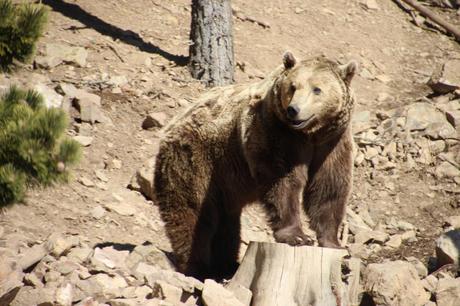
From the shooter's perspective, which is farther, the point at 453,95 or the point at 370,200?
the point at 453,95

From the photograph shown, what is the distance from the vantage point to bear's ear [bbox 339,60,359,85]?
240 inches

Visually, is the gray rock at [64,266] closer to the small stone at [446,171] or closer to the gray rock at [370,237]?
the gray rock at [370,237]

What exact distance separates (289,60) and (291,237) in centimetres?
144

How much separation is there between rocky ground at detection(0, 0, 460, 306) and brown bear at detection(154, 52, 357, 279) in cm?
49

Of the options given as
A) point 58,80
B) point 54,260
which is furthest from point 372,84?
point 54,260

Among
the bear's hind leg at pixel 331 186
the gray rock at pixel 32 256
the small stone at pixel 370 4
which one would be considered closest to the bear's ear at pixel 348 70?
the bear's hind leg at pixel 331 186

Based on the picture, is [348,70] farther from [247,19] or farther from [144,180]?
[247,19]

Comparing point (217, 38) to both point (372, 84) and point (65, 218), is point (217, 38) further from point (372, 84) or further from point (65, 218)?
point (65, 218)

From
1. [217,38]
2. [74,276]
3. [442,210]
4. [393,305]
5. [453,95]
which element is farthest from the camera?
[453,95]

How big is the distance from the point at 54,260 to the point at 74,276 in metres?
0.30

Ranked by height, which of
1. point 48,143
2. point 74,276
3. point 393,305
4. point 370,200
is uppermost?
point 48,143

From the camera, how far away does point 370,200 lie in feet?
Result: 29.9

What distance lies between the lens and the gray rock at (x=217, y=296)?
17.3 ft

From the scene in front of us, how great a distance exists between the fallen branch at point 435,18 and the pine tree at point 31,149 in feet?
29.8
